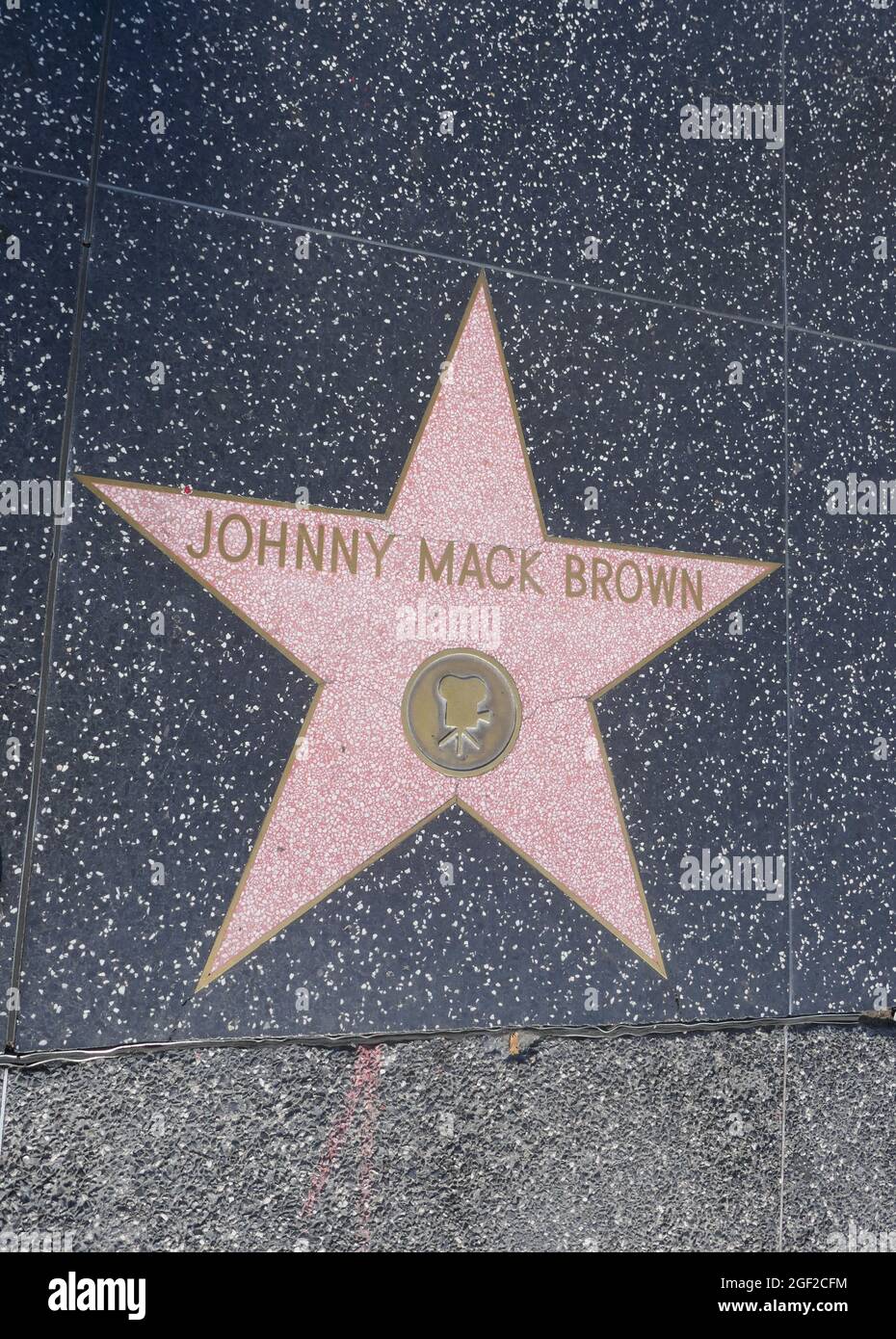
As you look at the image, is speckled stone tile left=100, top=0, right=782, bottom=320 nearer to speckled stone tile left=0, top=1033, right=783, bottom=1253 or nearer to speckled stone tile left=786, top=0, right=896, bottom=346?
speckled stone tile left=786, top=0, right=896, bottom=346

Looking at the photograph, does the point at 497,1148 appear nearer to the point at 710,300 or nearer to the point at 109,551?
the point at 109,551

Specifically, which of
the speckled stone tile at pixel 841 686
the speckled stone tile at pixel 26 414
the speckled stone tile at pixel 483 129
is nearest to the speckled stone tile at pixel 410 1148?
the speckled stone tile at pixel 841 686

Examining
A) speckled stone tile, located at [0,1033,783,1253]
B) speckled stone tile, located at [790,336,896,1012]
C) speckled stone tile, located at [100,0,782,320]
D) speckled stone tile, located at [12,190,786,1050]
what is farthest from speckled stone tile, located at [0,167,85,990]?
speckled stone tile, located at [790,336,896,1012]

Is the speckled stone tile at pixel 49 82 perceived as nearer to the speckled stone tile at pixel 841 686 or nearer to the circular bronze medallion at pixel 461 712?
the circular bronze medallion at pixel 461 712

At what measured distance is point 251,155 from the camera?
1.63 meters

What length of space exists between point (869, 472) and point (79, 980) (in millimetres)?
1724

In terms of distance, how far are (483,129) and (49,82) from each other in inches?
28.2

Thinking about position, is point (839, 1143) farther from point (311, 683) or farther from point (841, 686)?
point (311, 683)

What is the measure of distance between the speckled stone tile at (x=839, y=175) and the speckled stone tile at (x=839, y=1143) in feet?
4.61

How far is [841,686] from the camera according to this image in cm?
194

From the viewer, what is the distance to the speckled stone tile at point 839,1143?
1.77m

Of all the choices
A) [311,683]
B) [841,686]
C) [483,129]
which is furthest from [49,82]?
[841,686]

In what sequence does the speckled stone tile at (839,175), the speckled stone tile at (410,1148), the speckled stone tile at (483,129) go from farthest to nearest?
the speckled stone tile at (839,175) → the speckled stone tile at (483,129) → the speckled stone tile at (410,1148)
